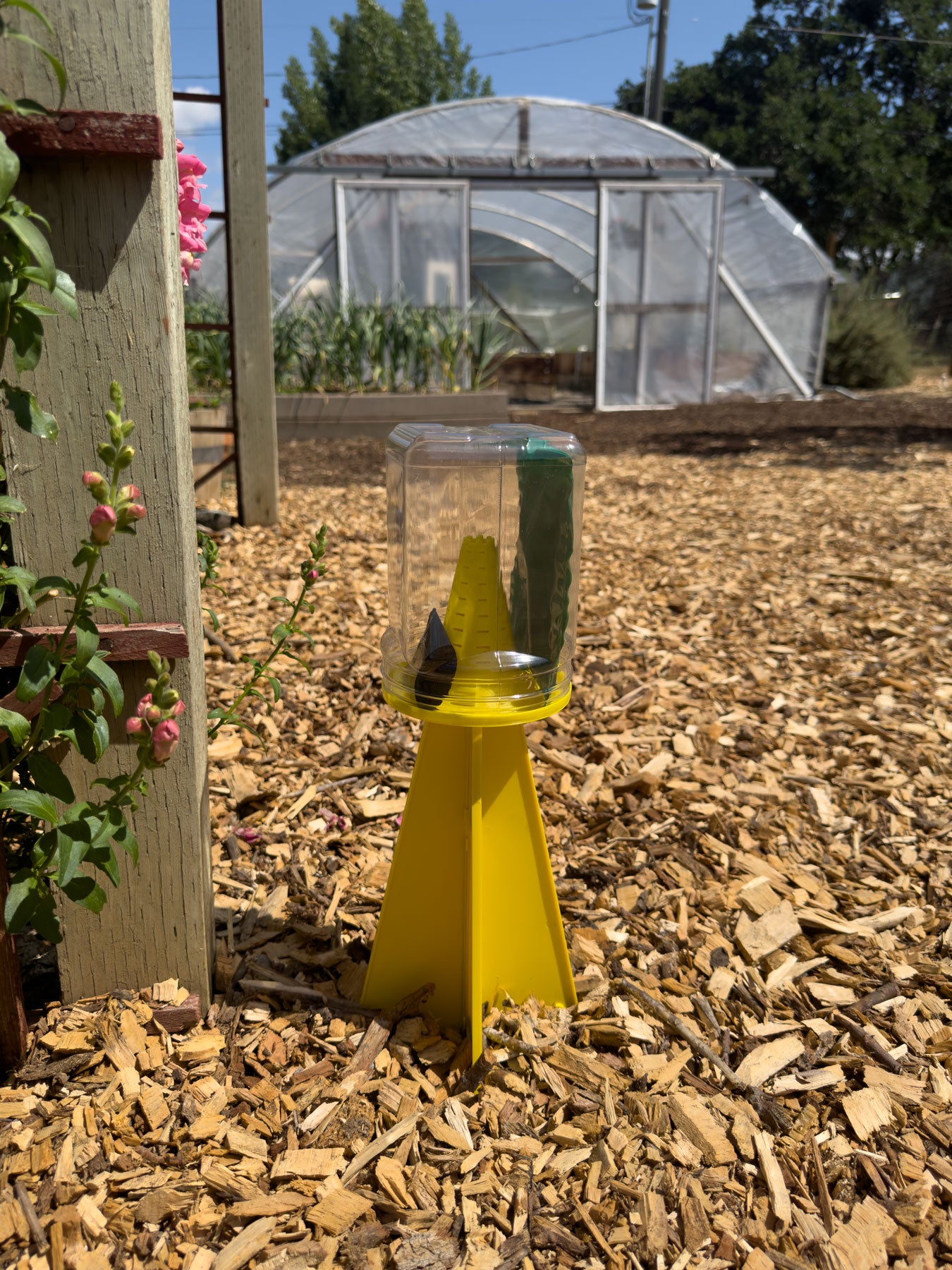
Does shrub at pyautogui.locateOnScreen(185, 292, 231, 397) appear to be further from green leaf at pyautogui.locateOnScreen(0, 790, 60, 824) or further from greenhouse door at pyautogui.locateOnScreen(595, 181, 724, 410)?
green leaf at pyautogui.locateOnScreen(0, 790, 60, 824)

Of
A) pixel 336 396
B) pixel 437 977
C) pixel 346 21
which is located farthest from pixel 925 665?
pixel 346 21

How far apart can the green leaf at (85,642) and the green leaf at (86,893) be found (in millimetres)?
301

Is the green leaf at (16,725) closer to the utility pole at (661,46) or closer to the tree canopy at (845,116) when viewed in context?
the tree canopy at (845,116)

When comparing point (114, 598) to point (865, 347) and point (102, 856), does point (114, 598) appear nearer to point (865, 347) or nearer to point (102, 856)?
point (102, 856)

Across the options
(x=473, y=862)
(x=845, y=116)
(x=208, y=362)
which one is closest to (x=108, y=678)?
(x=473, y=862)

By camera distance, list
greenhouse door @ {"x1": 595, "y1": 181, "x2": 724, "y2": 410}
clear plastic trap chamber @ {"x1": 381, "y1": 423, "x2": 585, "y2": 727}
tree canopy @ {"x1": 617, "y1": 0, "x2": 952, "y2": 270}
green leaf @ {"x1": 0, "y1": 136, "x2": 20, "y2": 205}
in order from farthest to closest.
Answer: tree canopy @ {"x1": 617, "y1": 0, "x2": 952, "y2": 270}
greenhouse door @ {"x1": 595, "y1": 181, "x2": 724, "y2": 410}
clear plastic trap chamber @ {"x1": 381, "y1": 423, "x2": 585, "y2": 727}
green leaf @ {"x1": 0, "y1": 136, "x2": 20, "y2": 205}

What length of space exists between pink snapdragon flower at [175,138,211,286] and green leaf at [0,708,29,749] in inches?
43.1

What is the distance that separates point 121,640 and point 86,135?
0.70 meters

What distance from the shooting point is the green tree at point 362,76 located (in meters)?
44.8

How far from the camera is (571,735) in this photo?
2.96m

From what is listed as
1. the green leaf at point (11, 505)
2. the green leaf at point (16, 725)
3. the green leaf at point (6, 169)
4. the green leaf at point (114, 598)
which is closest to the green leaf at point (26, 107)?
the green leaf at point (6, 169)

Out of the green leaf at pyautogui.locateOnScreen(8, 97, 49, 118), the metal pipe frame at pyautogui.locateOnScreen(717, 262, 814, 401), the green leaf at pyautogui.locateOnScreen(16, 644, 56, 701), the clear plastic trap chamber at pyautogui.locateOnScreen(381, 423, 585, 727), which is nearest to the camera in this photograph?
the green leaf at pyautogui.locateOnScreen(8, 97, 49, 118)

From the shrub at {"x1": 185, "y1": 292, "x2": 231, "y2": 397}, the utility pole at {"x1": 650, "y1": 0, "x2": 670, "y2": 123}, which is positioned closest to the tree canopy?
the utility pole at {"x1": 650, "y1": 0, "x2": 670, "y2": 123}

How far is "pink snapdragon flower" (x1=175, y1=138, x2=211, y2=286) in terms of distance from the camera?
6.63ft
